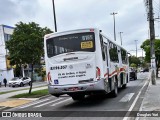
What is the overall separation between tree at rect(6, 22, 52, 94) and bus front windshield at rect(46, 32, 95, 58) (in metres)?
7.44

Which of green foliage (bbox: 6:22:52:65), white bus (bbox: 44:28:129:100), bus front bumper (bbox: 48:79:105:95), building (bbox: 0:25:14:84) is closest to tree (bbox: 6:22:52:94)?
green foliage (bbox: 6:22:52:65)

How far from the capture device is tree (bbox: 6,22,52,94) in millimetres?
23125

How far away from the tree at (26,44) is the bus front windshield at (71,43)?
744 centimetres

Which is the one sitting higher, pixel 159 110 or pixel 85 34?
pixel 85 34

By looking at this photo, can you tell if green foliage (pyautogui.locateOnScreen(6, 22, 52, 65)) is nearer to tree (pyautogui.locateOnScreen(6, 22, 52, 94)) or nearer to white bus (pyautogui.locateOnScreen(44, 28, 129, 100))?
tree (pyautogui.locateOnScreen(6, 22, 52, 94))

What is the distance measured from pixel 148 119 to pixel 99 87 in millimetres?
4837

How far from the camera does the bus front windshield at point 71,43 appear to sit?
606 inches

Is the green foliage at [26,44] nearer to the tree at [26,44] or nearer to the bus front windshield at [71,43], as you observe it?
the tree at [26,44]

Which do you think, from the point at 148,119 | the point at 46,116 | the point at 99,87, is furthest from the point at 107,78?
the point at 148,119

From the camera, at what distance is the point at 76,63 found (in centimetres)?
1526

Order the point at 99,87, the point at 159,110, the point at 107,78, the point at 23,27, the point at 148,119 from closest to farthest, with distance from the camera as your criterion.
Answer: the point at 148,119
the point at 159,110
the point at 99,87
the point at 107,78
the point at 23,27

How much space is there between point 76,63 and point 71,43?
3.25 ft

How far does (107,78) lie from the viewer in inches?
647

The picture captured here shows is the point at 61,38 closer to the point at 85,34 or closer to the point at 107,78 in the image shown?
the point at 85,34
